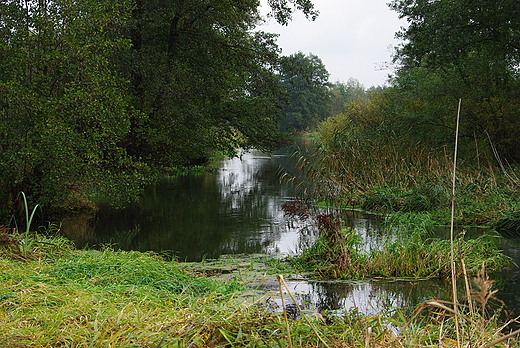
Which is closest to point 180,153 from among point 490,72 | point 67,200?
point 67,200

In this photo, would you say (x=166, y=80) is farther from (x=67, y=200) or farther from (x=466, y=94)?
(x=466, y=94)

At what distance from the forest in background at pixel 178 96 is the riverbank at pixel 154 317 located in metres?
4.38

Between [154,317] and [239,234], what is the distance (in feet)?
22.3

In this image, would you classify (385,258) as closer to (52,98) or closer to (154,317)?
(154,317)

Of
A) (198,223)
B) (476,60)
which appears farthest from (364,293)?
(476,60)

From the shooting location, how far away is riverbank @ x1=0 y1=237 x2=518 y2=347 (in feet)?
9.87

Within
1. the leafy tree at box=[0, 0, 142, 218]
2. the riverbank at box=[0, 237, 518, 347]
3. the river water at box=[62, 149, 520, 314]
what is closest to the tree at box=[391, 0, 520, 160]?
the river water at box=[62, 149, 520, 314]

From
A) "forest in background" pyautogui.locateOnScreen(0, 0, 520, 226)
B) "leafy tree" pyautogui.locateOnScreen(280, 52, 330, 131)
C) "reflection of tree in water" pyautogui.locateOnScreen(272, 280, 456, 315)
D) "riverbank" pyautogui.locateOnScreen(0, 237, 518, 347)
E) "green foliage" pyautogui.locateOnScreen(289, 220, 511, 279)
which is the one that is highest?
"leafy tree" pyautogui.locateOnScreen(280, 52, 330, 131)

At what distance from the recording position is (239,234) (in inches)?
402

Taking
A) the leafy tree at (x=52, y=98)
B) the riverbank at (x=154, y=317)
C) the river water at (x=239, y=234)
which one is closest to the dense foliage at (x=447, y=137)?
the river water at (x=239, y=234)

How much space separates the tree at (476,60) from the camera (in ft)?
53.2

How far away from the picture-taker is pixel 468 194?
430 inches

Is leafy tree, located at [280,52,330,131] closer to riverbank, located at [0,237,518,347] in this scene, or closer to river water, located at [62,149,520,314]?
river water, located at [62,149,520,314]

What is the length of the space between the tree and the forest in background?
5cm
